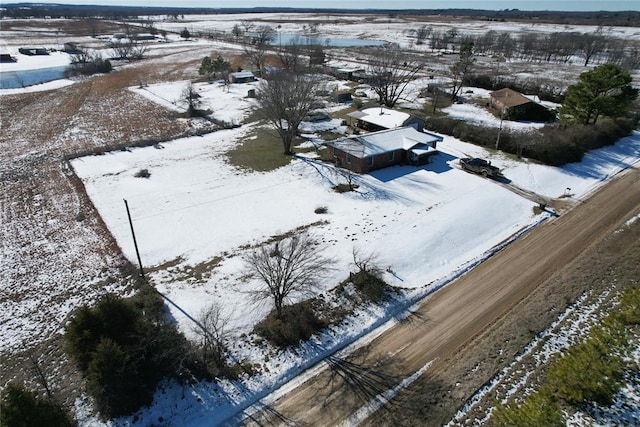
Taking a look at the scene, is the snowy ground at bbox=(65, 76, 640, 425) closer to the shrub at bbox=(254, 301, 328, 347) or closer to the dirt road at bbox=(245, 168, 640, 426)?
the shrub at bbox=(254, 301, 328, 347)

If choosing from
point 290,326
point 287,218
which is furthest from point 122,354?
point 287,218

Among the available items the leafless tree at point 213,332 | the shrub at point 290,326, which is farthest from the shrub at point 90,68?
the shrub at point 290,326

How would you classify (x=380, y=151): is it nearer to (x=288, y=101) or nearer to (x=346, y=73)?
(x=288, y=101)

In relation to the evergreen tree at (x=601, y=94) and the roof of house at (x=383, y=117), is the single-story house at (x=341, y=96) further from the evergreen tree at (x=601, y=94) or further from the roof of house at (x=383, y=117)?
the evergreen tree at (x=601, y=94)

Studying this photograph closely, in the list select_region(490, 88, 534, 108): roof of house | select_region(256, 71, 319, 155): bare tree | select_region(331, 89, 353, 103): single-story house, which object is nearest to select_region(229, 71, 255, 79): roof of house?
select_region(331, 89, 353, 103): single-story house

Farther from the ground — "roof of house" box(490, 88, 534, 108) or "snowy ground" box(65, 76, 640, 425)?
"roof of house" box(490, 88, 534, 108)

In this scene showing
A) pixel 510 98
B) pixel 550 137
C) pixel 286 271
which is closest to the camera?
pixel 286 271
